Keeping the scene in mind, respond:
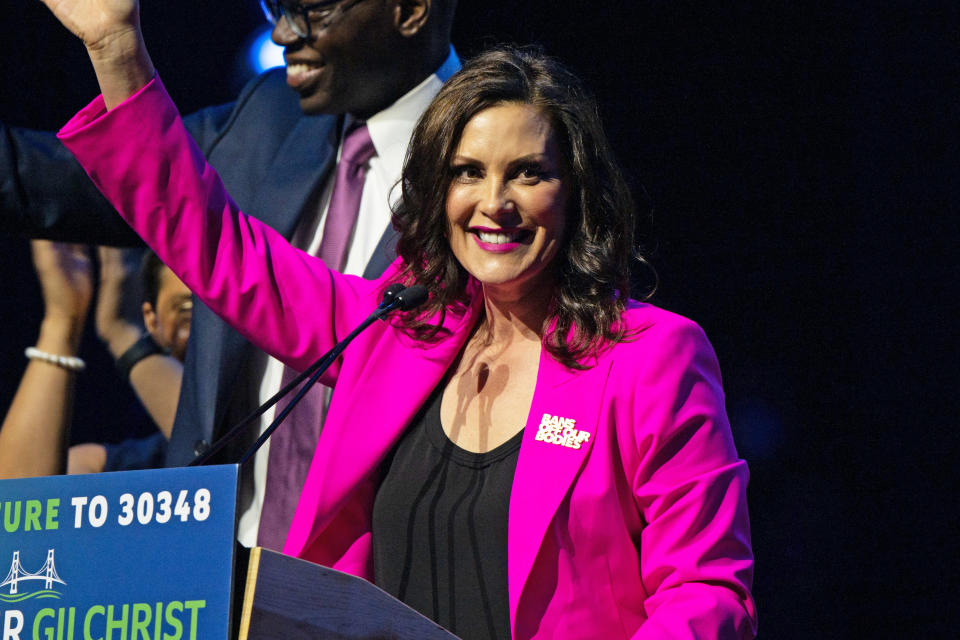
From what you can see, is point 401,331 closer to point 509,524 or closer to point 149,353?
point 509,524

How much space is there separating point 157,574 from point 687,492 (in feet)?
2.39

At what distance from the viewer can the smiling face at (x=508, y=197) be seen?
5.68ft

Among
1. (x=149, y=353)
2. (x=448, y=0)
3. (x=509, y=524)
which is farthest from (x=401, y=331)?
(x=149, y=353)

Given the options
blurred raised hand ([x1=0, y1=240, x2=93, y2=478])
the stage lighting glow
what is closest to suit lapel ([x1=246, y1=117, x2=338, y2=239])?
the stage lighting glow

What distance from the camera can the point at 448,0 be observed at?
250 cm

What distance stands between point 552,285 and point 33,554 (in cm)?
92

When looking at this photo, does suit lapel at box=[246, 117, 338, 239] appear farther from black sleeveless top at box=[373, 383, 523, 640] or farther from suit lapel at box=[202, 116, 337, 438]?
black sleeveless top at box=[373, 383, 523, 640]

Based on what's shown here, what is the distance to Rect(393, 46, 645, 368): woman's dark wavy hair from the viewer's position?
1.76 meters

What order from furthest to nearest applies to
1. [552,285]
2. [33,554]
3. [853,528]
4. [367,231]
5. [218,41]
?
[218,41]
[853,528]
[367,231]
[552,285]
[33,554]

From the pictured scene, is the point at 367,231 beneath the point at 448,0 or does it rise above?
beneath

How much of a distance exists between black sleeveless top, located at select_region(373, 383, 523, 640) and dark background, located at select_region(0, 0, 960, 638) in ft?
3.78

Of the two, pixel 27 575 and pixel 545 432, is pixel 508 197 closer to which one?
pixel 545 432

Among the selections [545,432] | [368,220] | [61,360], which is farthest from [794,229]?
[61,360]

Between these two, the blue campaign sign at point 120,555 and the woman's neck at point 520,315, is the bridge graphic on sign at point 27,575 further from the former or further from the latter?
the woman's neck at point 520,315
